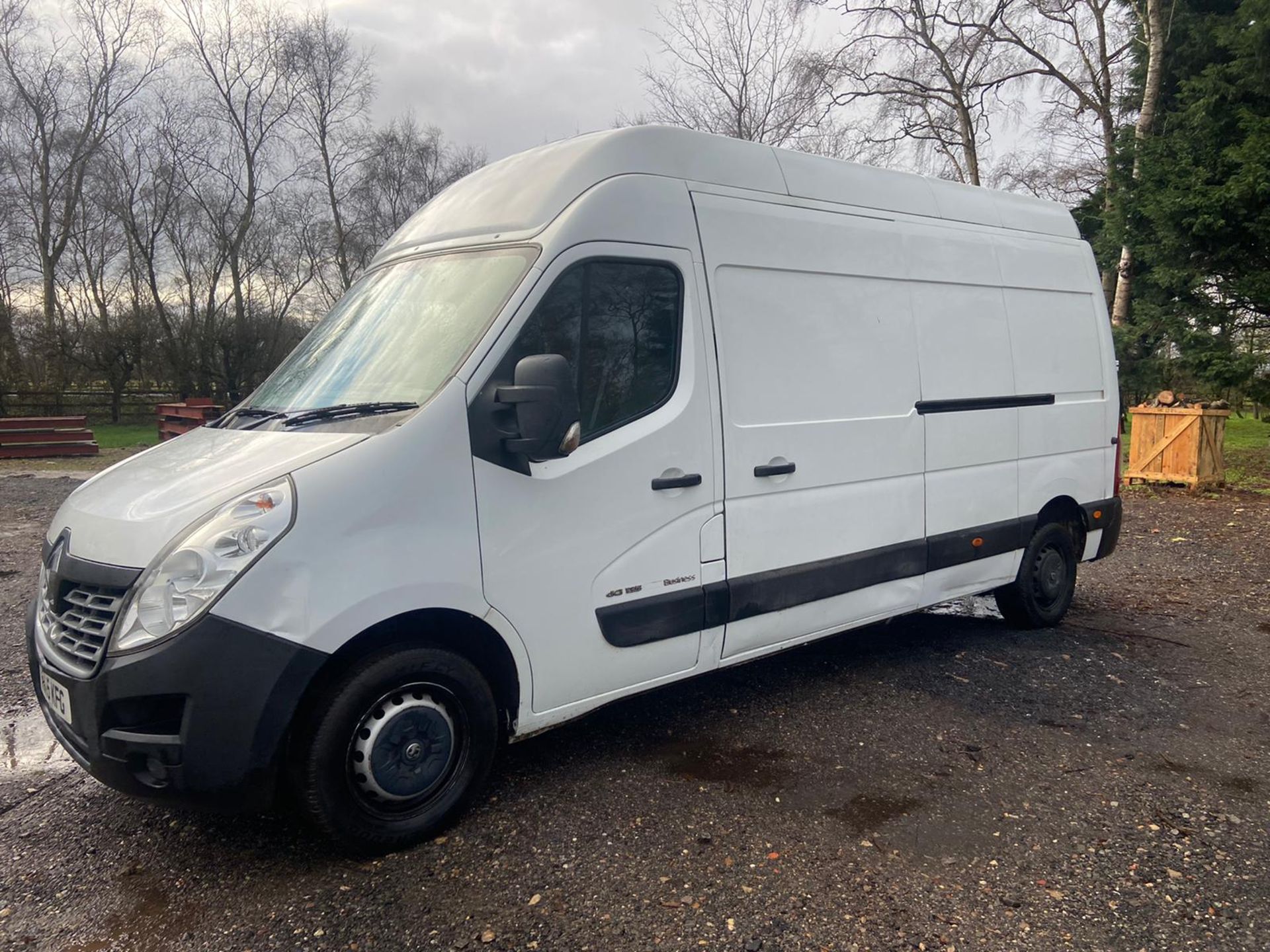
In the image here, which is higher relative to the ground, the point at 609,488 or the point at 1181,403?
the point at 609,488

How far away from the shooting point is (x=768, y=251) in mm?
4137

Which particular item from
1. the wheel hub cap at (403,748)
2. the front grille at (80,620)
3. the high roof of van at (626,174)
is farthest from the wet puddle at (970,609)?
the front grille at (80,620)

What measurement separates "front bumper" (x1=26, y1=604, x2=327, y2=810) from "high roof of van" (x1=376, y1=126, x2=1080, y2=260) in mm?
1865

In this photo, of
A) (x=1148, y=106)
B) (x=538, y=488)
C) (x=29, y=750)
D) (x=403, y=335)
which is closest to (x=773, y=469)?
(x=538, y=488)

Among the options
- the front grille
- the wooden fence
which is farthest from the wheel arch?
the wooden fence

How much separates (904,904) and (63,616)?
2.94 metres

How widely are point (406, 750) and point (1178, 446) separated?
12.2 meters

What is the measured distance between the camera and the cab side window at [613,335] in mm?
3426

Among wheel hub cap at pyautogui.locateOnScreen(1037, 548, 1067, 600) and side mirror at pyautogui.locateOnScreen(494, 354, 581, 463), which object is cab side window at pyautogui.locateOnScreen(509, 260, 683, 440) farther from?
wheel hub cap at pyautogui.locateOnScreen(1037, 548, 1067, 600)

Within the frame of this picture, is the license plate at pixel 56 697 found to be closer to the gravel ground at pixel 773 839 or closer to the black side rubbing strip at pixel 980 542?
the gravel ground at pixel 773 839

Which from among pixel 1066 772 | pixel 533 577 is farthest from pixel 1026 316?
pixel 533 577

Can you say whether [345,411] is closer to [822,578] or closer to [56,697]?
[56,697]

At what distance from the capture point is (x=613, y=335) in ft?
11.8

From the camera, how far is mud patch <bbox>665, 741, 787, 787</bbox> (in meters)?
3.73
